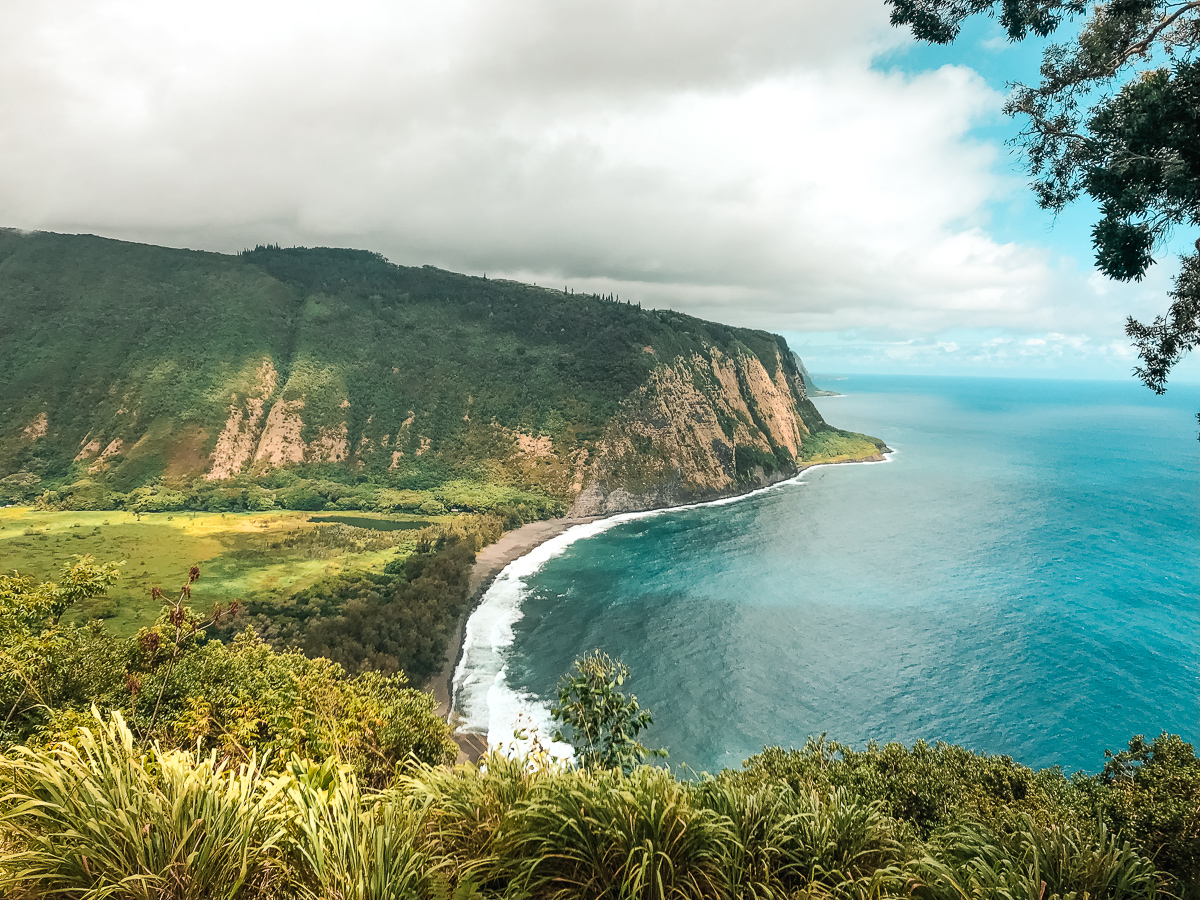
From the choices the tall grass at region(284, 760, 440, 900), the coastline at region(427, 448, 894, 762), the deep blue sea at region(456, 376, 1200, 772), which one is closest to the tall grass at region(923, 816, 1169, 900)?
the tall grass at region(284, 760, 440, 900)

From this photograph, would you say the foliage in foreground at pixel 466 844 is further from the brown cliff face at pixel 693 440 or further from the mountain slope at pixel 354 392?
the brown cliff face at pixel 693 440

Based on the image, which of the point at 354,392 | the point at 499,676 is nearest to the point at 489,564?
the point at 499,676

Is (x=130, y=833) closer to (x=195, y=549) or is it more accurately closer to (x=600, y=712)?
(x=600, y=712)

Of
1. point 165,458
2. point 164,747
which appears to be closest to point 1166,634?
point 164,747

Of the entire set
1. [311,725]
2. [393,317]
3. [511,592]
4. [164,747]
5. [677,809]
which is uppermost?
[393,317]

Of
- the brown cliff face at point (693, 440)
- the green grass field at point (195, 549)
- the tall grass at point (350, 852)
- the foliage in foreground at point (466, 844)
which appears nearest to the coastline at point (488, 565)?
the brown cliff face at point (693, 440)

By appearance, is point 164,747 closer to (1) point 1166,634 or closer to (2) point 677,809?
(2) point 677,809
